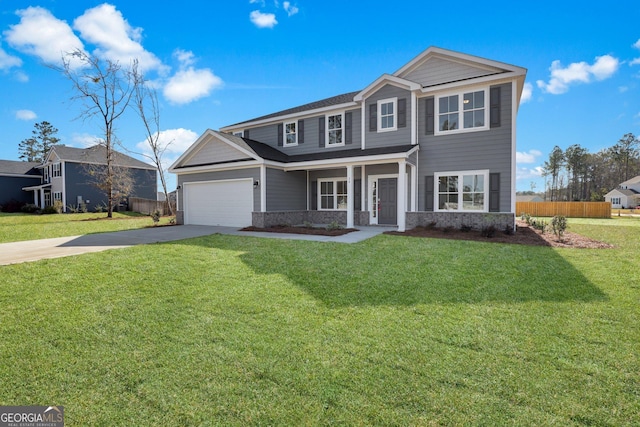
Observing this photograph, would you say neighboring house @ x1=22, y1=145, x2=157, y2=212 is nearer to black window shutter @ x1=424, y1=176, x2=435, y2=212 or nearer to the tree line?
black window shutter @ x1=424, y1=176, x2=435, y2=212

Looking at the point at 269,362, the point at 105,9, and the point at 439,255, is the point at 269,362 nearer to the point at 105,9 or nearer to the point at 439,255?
the point at 439,255

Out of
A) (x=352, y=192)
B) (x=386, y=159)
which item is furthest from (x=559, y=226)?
(x=352, y=192)

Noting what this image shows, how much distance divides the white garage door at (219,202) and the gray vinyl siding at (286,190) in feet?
2.98

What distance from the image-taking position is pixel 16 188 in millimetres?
30062

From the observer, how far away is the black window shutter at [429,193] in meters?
12.3

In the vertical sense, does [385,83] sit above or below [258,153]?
above

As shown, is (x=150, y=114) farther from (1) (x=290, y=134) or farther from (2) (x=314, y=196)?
(2) (x=314, y=196)

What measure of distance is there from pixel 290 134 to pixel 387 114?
5.45m

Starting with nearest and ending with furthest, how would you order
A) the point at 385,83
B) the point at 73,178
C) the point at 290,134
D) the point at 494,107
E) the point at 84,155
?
the point at 494,107
the point at 385,83
the point at 290,134
the point at 73,178
the point at 84,155

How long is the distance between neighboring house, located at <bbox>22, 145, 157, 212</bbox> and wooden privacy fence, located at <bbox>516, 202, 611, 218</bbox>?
3561cm

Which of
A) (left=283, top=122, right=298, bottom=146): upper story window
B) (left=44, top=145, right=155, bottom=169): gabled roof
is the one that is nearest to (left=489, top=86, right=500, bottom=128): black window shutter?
(left=283, top=122, right=298, bottom=146): upper story window

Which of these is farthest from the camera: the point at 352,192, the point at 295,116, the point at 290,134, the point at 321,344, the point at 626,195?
the point at 626,195

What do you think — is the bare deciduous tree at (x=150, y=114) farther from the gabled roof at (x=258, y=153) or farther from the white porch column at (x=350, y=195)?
the white porch column at (x=350, y=195)

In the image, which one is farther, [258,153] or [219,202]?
[219,202]
